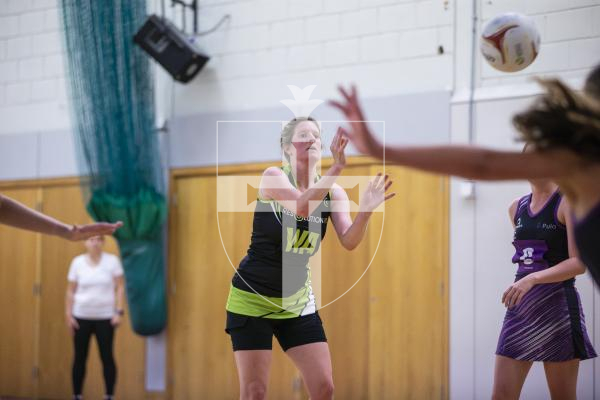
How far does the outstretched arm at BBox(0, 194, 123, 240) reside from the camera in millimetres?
3229

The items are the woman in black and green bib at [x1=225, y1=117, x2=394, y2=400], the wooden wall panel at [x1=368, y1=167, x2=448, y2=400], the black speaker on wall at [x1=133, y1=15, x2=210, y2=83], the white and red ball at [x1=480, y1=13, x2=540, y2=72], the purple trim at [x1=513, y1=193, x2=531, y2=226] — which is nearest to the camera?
the woman in black and green bib at [x1=225, y1=117, x2=394, y2=400]

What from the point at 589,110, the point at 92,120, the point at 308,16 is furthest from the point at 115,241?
the point at 589,110

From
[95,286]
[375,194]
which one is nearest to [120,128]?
[95,286]

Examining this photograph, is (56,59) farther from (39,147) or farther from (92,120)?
(92,120)

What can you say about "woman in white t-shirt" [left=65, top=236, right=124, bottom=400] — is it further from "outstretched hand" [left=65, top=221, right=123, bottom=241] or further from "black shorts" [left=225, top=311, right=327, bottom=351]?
"outstretched hand" [left=65, top=221, right=123, bottom=241]

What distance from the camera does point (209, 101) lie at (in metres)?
7.75

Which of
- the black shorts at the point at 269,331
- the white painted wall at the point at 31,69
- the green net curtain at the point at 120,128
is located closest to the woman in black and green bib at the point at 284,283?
the black shorts at the point at 269,331

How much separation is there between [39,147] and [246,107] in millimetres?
2584

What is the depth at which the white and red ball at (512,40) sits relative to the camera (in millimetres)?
4594

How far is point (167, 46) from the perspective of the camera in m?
7.52

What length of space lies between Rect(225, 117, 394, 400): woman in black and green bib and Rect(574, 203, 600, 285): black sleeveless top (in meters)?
1.63

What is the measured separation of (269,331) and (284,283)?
0.23 metres

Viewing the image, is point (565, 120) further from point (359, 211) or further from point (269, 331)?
point (269, 331)

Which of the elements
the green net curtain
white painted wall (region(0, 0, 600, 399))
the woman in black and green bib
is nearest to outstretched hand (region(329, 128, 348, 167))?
the woman in black and green bib
